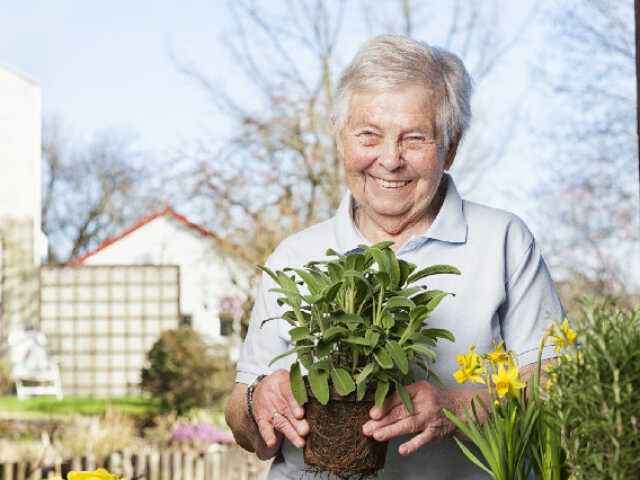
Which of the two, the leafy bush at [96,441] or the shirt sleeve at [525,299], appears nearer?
the shirt sleeve at [525,299]

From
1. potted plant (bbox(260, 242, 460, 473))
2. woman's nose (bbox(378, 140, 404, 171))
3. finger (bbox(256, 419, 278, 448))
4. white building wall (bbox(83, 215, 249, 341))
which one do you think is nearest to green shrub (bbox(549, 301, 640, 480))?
potted plant (bbox(260, 242, 460, 473))

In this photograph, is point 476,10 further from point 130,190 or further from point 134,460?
point 130,190

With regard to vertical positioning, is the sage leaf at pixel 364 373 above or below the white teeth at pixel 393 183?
below

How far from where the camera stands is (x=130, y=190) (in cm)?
1739

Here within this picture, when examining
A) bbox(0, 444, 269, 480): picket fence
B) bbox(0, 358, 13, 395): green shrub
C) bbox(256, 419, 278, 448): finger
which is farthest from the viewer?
bbox(0, 358, 13, 395): green shrub

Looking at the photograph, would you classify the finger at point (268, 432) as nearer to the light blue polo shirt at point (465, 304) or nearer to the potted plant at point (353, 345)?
the potted plant at point (353, 345)

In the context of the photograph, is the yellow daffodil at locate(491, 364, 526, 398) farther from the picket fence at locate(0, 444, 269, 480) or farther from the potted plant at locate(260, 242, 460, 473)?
the picket fence at locate(0, 444, 269, 480)

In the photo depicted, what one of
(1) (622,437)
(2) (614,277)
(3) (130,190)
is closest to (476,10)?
(2) (614,277)

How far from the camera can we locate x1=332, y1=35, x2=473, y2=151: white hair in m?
1.37

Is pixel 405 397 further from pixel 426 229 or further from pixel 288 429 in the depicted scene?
pixel 426 229

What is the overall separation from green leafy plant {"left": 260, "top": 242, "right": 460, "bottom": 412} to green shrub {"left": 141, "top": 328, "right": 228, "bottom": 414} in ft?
26.7

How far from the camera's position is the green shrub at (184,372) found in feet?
29.8

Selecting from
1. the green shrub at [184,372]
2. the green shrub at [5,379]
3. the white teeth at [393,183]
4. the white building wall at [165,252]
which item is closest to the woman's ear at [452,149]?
the white teeth at [393,183]

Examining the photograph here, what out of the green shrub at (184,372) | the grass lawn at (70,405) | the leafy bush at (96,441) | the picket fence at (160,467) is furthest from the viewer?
the grass lawn at (70,405)
